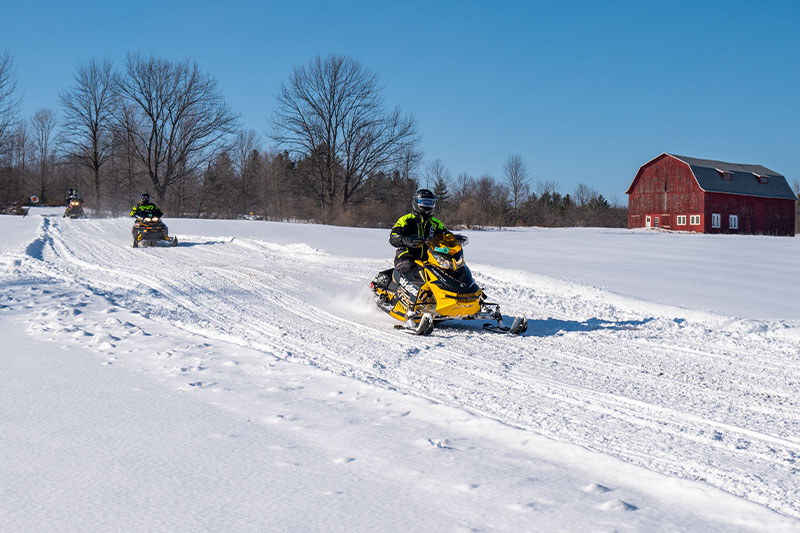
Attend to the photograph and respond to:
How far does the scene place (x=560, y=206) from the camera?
264 ft

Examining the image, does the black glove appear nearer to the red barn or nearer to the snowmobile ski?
the snowmobile ski

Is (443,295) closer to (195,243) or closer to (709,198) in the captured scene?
(195,243)

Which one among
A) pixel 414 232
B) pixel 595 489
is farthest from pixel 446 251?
pixel 595 489

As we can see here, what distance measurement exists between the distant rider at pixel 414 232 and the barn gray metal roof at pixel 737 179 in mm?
45494

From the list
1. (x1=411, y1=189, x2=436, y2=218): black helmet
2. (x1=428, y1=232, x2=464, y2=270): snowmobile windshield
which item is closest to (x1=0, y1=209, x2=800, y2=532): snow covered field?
(x1=428, y1=232, x2=464, y2=270): snowmobile windshield

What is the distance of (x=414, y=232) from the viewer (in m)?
7.81

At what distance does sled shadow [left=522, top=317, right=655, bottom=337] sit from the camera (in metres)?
7.08

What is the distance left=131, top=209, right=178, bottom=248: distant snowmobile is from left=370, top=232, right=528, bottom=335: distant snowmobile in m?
12.9

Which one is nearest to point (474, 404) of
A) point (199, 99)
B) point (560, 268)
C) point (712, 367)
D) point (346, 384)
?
point (346, 384)

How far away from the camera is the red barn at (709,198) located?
47.7 meters

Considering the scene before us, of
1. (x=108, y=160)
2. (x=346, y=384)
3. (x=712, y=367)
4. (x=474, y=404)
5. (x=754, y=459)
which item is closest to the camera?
(x=754, y=459)

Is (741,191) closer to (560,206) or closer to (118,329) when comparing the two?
(560,206)

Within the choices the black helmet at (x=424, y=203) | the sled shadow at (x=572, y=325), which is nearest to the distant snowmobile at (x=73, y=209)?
the black helmet at (x=424, y=203)

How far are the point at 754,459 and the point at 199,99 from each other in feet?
173
